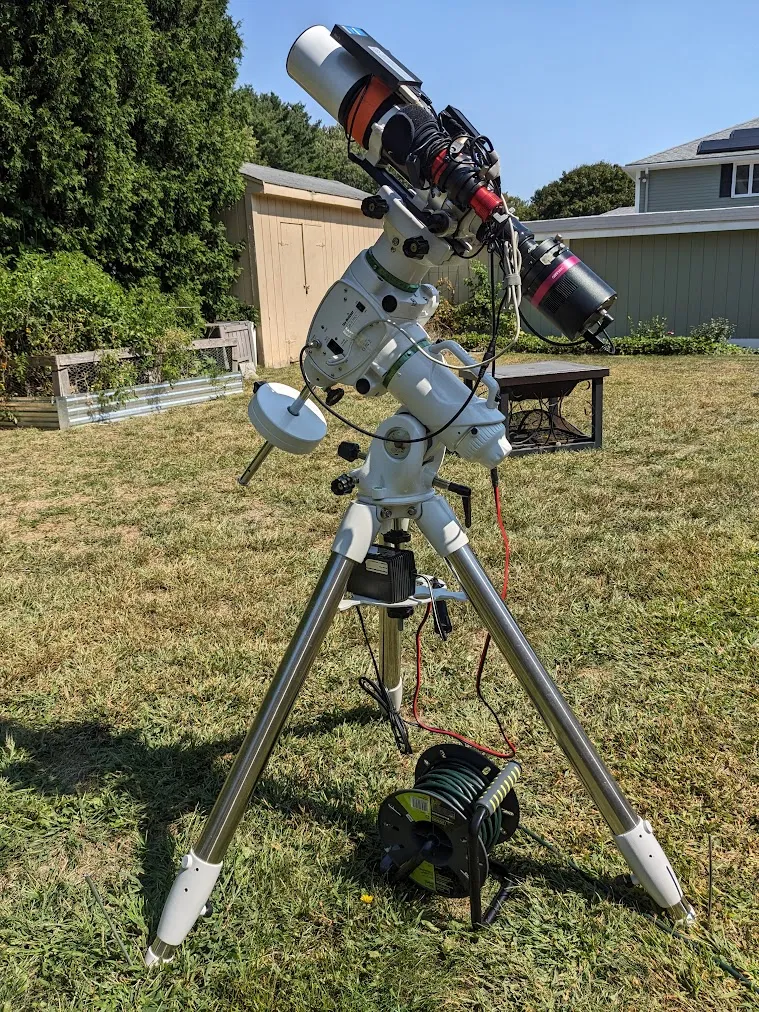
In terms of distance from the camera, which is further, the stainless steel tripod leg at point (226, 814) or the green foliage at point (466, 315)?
the green foliage at point (466, 315)

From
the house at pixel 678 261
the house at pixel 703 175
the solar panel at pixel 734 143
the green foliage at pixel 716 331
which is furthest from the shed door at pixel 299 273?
the solar panel at pixel 734 143

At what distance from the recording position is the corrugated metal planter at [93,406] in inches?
291

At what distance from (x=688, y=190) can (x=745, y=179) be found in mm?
1267

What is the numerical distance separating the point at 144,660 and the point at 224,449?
3.57 m

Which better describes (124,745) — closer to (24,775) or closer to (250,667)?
(24,775)

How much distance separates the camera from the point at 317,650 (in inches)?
68.7

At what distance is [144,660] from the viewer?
3051 mm

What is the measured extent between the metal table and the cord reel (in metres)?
4.15

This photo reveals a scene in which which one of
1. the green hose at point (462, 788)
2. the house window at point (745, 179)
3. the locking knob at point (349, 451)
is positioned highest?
the house window at point (745, 179)

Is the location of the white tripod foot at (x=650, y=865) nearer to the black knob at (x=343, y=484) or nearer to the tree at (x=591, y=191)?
the black knob at (x=343, y=484)

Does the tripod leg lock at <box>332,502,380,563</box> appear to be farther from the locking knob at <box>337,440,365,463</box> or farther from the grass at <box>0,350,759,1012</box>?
the grass at <box>0,350,759,1012</box>

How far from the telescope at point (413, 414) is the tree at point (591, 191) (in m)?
36.4

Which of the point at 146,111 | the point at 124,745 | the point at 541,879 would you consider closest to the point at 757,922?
the point at 541,879

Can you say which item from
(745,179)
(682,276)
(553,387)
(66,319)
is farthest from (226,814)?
(745,179)
